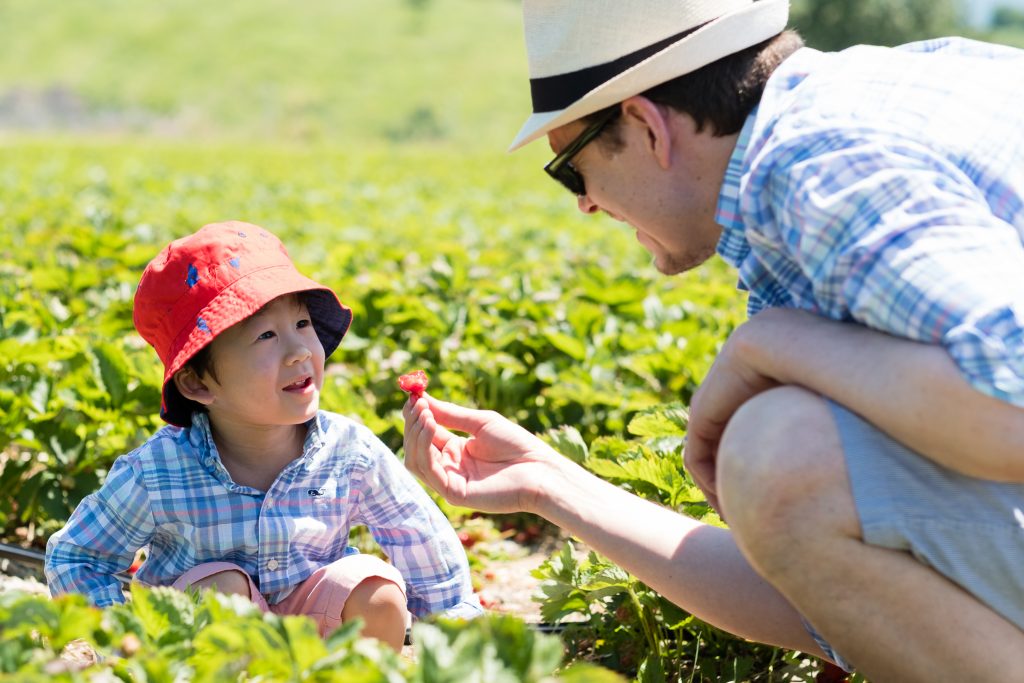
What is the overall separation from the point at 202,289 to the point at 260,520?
505 millimetres

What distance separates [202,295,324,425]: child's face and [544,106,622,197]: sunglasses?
0.66 meters

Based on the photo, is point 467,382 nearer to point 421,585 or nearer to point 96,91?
point 421,585

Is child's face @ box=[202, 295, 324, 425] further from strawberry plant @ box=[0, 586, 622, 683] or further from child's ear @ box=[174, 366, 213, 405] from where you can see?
strawberry plant @ box=[0, 586, 622, 683]

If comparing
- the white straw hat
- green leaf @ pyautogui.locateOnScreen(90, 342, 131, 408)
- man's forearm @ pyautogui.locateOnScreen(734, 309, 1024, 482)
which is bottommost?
green leaf @ pyautogui.locateOnScreen(90, 342, 131, 408)

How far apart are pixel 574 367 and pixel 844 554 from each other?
243cm

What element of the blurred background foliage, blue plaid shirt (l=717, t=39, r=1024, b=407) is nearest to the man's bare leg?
blue plaid shirt (l=717, t=39, r=1024, b=407)

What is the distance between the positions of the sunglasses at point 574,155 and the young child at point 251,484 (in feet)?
1.98

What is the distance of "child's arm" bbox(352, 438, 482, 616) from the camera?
2697mm

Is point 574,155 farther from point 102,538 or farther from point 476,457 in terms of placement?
point 102,538

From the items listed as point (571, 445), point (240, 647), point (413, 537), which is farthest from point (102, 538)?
point (571, 445)

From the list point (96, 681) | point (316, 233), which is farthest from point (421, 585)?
point (316, 233)

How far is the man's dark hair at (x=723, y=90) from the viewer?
220 cm

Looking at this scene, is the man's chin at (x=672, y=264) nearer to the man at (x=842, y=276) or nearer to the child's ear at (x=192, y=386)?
the man at (x=842, y=276)

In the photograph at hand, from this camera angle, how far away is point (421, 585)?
2.70 m
